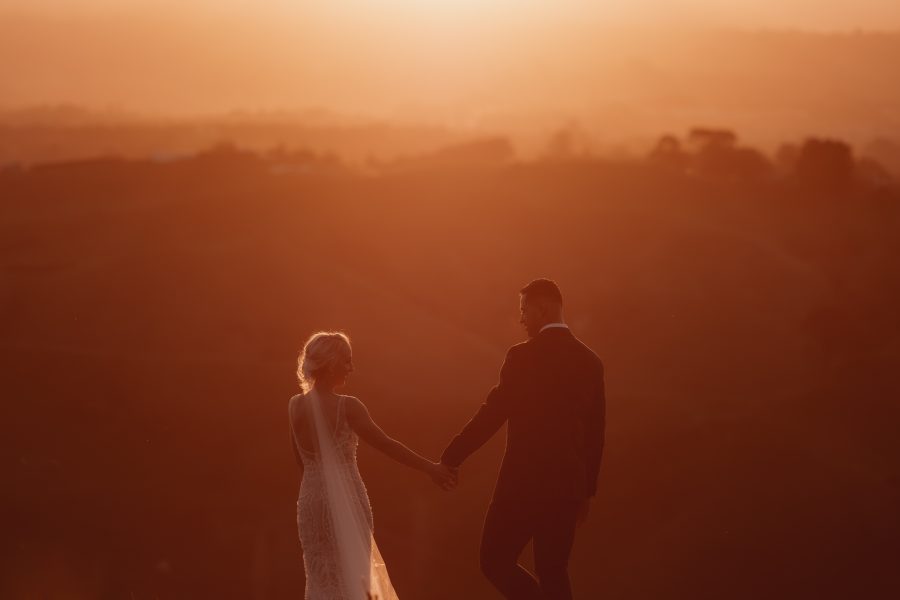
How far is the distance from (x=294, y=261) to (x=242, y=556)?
32.7 metres

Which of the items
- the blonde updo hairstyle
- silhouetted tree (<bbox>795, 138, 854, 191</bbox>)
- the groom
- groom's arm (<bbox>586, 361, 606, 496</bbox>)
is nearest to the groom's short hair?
the groom

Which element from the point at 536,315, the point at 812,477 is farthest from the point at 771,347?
the point at 536,315

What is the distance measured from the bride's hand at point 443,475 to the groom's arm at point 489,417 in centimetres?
4

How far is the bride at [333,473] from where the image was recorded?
→ 6023 mm

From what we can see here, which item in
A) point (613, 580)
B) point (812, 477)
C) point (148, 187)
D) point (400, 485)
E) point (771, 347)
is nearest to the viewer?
point (613, 580)

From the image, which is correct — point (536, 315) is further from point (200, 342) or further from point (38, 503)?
point (200, 342)

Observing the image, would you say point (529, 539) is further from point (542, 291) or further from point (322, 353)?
point (322, 353)

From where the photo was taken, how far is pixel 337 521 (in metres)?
6.21

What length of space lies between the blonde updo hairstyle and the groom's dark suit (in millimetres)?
882

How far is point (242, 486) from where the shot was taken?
42469 mm

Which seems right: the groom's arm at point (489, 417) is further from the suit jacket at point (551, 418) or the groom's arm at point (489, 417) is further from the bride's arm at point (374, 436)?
the bride's arm at point (374, 436)

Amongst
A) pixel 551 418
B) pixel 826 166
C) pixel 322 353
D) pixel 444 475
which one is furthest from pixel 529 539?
pixel 826 166

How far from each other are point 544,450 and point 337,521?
45.6 inches

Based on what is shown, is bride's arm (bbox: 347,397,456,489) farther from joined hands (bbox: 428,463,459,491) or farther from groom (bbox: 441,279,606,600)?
groom (bbox: 441,279,606,600)
